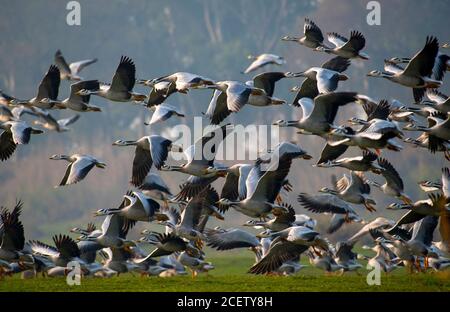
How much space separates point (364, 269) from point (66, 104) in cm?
679

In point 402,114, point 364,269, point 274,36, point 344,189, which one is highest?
point 274,36

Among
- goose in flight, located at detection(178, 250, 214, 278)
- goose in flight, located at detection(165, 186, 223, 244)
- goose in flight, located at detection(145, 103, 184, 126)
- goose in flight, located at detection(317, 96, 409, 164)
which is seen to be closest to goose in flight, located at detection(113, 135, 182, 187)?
goose in flight, located at detection(145, 103, 184, 126)

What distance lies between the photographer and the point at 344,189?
20.5m

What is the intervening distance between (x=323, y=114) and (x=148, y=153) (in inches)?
134

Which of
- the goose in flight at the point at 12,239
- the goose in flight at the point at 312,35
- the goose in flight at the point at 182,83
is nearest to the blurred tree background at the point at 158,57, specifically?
the goose in flight at the point at 312,35

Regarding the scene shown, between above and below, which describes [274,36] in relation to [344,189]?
above

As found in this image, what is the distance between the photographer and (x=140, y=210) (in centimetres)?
1859

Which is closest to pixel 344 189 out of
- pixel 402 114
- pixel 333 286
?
pixel 402 114

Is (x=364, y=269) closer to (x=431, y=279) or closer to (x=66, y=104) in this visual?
(x=431, y=279)

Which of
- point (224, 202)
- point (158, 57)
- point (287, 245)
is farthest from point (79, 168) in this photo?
point (158, 57)

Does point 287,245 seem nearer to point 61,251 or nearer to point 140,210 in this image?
point 140,210

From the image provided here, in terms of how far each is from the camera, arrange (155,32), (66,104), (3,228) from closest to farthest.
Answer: (3,228), (66,104), (155,32)

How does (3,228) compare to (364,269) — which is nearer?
(3,228)

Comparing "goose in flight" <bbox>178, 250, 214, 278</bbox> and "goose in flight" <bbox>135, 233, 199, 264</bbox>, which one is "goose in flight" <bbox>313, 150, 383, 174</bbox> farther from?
"goose in flight" <bbox>178, 250, 214, 278</bbox>
